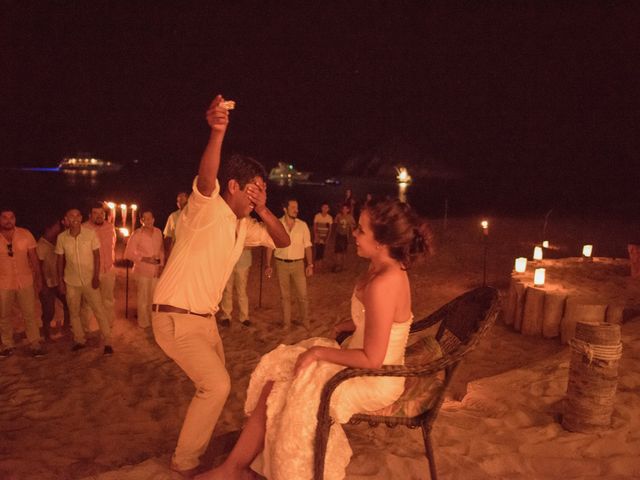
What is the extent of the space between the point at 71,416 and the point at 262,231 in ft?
8.93

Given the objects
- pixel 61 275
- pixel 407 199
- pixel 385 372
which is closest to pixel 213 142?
pixel 385 372

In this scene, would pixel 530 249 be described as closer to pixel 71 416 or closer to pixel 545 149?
pixel 71 416

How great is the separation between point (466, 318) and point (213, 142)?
1.90 metres

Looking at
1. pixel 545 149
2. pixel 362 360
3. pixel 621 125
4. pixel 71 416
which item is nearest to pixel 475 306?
pixel 362 360

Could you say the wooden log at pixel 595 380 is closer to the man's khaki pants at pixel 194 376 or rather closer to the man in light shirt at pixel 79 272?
the man's khaki pants at pixel 194 376

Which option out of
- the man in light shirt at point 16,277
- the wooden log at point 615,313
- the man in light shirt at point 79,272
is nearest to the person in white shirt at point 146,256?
the man in light shirt at point 79,272

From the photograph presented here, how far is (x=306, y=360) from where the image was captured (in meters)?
2.91

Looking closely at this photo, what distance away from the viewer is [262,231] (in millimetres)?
3836

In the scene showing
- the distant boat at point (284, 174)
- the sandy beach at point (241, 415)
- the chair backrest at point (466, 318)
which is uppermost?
the distant boat at point (284, 174)

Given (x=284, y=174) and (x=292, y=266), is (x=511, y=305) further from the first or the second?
(x=284, y=174)

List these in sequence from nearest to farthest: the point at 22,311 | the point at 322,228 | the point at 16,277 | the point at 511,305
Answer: the point at 16,277 → the point at 22,311 → the point at 511,305 → the point at 322,228

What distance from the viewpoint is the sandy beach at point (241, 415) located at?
3551 mm

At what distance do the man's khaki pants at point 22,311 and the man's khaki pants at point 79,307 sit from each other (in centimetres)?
42

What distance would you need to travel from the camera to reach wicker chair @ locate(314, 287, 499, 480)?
2.79m
